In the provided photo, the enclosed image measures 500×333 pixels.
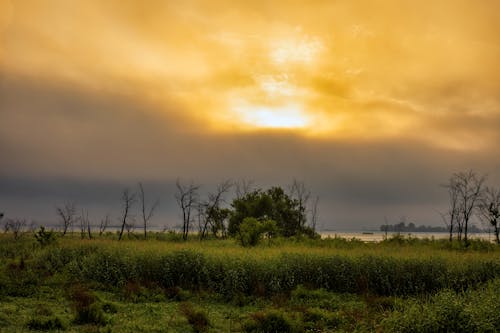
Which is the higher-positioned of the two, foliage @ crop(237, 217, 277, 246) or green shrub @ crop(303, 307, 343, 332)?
foliage @ crop(237, 217, 277, 246)

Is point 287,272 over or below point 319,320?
over

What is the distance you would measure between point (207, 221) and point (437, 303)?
50.5 m

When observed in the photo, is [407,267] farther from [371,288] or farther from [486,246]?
[486,246]

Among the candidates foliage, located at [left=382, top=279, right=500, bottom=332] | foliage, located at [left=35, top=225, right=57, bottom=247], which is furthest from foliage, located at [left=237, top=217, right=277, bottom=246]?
foliage, located at [left=382, top=279, right=500, bottom=332]

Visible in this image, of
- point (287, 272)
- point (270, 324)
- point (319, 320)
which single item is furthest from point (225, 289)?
point (270, 324)

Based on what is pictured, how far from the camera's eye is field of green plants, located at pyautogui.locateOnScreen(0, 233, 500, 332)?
15469 millimetres

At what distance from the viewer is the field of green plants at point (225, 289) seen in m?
15.5

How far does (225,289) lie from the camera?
22.5 m

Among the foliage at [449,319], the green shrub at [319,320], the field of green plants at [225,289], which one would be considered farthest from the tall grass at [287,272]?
the foliage at [449,319]

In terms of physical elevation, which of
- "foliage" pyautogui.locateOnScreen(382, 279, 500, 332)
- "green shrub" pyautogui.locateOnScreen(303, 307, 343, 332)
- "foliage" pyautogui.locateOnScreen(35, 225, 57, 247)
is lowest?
"green shrub" pyautogui.locateOnScreen(303, 307, 343, 332)

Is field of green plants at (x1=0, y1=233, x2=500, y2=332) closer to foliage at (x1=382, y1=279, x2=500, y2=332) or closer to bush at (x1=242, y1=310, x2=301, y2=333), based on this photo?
bush at (x1=242, y1=310, x2=301, y2=333)

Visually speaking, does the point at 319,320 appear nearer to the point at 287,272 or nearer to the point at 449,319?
the point at 449,319

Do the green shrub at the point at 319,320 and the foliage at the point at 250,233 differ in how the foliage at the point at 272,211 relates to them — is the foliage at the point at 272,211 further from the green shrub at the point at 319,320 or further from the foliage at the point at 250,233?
the green shrub at the point at 319,320

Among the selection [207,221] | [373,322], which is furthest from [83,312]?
[207,221]
